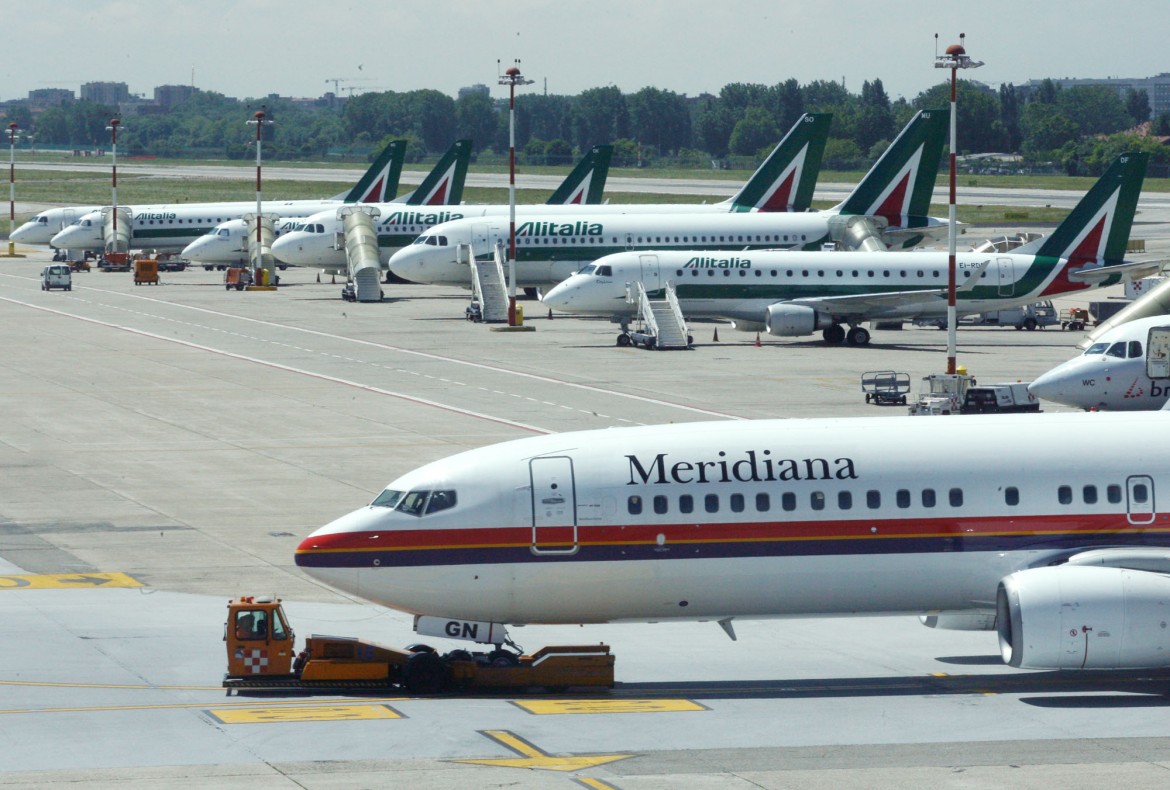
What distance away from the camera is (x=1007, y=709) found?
25.3m

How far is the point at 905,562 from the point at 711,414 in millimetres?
29532

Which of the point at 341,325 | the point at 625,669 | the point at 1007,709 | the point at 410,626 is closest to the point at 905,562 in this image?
the point at 1007,709

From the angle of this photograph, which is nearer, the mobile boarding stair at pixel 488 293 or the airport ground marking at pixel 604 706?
the airport ground marking at pixel 604 706

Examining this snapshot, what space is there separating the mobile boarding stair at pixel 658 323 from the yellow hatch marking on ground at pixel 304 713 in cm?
5104

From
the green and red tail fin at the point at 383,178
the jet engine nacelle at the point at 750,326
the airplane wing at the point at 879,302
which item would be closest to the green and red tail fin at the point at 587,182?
the green and red tail fin at the point at 383,178

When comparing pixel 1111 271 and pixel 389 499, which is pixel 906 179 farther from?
pixel 389 499

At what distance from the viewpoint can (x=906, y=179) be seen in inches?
3784

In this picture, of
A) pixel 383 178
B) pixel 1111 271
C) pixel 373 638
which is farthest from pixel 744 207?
pixel 373 638

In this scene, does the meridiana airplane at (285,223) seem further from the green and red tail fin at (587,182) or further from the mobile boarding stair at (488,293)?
the mobile boarding stair at (488,293)

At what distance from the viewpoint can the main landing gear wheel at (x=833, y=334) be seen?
78.4 m

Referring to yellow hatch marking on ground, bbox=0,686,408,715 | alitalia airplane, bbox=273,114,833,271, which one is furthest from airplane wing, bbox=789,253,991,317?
yellow hatch marking on ground, bbox=0,686,408,715

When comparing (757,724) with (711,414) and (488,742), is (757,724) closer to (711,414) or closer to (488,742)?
(488,742)

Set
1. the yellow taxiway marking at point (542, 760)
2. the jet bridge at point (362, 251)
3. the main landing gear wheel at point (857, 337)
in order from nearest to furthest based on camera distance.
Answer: the yellow taxiway marking at point (542, 760) → the main landing gear wheel at point (857, 337) → the jet bridge at point (362, 251)

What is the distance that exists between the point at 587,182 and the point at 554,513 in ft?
317
